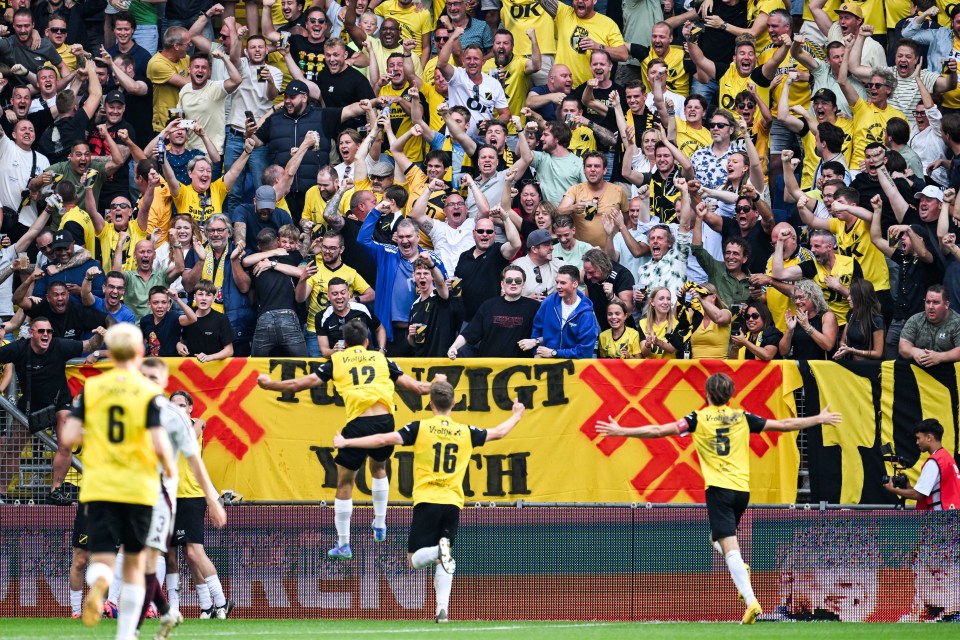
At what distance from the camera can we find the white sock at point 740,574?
13.9 m

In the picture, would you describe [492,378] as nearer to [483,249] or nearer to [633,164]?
[483,249]

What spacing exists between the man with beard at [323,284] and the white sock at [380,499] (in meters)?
2.72

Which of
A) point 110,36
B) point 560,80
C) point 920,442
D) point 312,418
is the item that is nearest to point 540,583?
point 312,418

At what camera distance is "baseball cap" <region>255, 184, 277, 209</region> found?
63.2 ft

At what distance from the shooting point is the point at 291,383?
15.5 m

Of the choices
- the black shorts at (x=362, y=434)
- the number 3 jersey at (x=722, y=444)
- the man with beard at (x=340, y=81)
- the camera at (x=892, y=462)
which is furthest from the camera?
the man with beard at (x=340, y=81)

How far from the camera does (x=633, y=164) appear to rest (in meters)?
20.0

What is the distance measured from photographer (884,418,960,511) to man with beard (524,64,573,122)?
743 centimetres

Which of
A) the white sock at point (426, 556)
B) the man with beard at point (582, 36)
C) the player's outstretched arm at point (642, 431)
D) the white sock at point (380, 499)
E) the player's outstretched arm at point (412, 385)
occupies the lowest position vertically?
the white sock at point (426, 556)

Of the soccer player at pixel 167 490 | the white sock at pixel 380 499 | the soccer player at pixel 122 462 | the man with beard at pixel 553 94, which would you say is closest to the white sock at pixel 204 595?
the white sock at pixel 380 499

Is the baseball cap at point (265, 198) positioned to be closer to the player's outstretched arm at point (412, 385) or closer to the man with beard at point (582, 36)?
the player's outstretched arm at point (412, 385)

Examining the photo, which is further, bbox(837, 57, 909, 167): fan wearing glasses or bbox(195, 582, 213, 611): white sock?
bbox(837, 57, 909, 167): fan wearing glasses

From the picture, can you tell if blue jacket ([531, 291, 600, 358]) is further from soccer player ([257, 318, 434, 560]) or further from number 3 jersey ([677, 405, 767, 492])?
number 3 jersey ([677, 405, 767, 492])

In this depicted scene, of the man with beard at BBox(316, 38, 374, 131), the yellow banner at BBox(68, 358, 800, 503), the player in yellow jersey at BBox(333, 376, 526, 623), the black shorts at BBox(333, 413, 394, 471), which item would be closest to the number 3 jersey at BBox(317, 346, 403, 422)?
the black shorts at BBox(333, 413, 394, 471)
